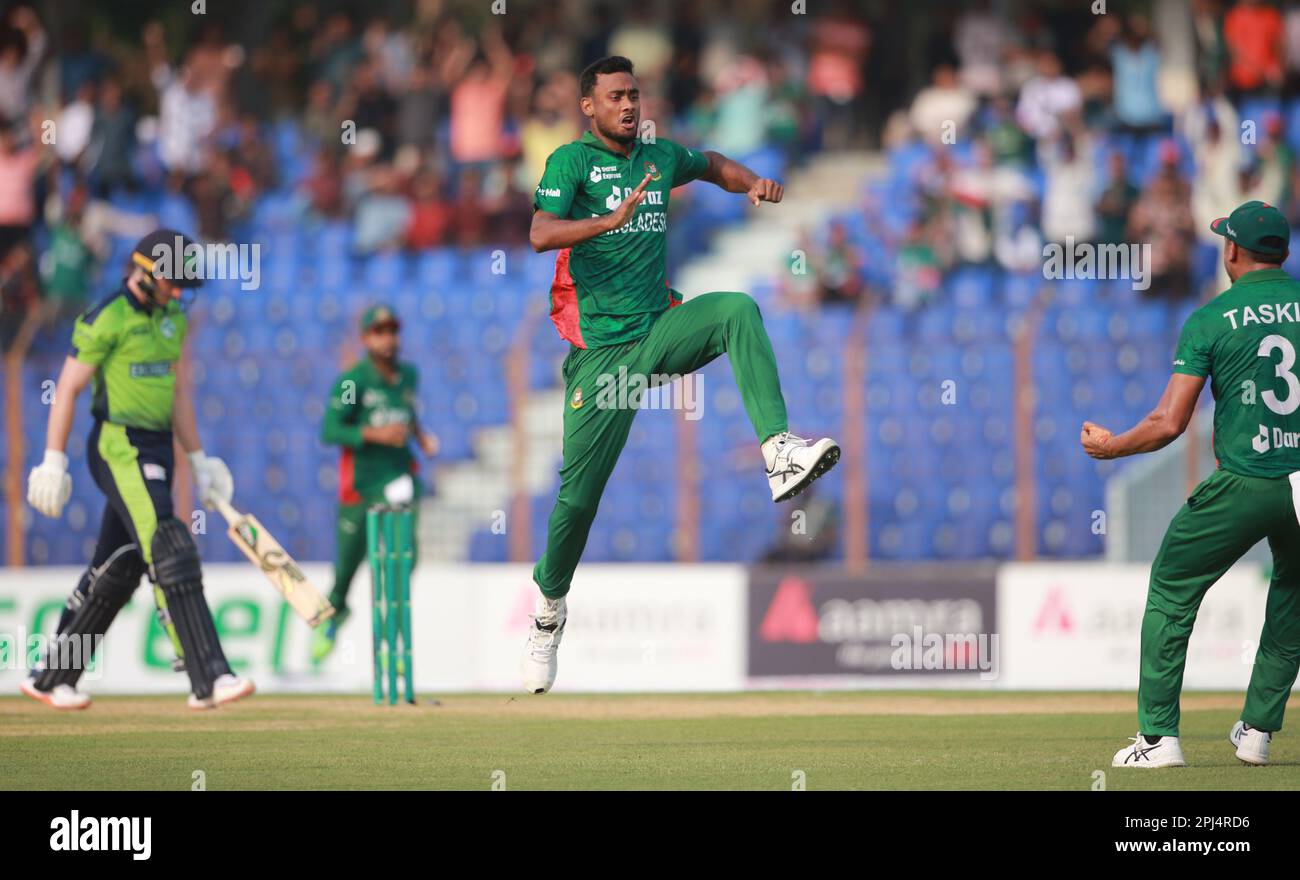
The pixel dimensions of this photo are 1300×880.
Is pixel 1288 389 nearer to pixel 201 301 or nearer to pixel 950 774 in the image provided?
pixel 950 774

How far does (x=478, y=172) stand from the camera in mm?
21500

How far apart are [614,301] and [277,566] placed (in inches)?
137

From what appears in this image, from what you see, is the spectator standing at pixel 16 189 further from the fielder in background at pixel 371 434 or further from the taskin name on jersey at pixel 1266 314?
the taskin name on jersey at pixel 1266 314

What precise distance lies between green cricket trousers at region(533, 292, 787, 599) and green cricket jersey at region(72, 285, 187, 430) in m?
2.87

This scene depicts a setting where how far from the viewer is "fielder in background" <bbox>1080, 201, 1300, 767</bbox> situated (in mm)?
8719

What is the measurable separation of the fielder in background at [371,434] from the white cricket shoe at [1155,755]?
6.53 m

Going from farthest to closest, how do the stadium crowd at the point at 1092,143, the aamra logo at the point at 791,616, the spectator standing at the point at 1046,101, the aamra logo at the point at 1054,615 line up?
the spectator standing at the point at 1046,101
the stadium crowd at the point at 1092,143
the aamra logo at the point at 791,616
the aamra logo at the point at 1054,615

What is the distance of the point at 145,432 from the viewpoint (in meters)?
11.1

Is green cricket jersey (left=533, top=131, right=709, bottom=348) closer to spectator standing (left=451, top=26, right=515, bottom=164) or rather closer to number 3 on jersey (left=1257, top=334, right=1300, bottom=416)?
number 3 on jersey (left=1257, top=334, right=1300, bottom=416)

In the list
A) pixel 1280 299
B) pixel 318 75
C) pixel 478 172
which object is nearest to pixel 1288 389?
pixel 1280 299

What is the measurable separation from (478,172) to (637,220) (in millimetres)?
12433

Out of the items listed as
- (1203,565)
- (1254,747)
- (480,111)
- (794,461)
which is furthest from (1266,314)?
(480,111)

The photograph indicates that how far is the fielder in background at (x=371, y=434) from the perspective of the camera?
14148 mm

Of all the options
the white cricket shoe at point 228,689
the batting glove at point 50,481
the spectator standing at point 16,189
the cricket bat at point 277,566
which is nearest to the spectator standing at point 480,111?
the spectator standing at point 16,189
